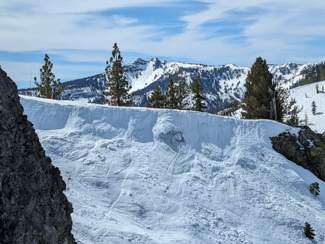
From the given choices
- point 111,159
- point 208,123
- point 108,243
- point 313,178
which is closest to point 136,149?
point 111,159

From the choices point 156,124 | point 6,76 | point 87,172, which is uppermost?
point 6,76

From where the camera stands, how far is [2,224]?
38.2 feet

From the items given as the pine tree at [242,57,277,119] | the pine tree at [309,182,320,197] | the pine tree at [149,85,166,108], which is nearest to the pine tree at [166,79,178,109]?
the pine tree at [149,85,166,108]

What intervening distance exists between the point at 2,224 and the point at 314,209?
75.4 ft

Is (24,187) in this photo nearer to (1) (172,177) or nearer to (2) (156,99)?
(1) (172,177)

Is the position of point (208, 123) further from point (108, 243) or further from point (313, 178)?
point (108, 243)

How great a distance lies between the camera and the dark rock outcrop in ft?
116

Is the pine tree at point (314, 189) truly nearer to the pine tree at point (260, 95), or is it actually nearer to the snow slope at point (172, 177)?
the snow slope at point (172, 177)

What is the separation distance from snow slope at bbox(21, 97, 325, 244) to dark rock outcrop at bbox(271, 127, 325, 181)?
796mm

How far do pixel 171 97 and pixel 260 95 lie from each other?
12.0 metres

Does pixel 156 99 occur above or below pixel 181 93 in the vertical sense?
below

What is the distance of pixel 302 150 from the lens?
36094 mm

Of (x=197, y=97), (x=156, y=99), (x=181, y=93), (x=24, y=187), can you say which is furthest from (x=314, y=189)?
(x=181, y=93)

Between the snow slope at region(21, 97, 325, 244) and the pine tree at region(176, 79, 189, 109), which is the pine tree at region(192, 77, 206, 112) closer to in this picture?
the pine tree at region(176, 79, 189, 109)
